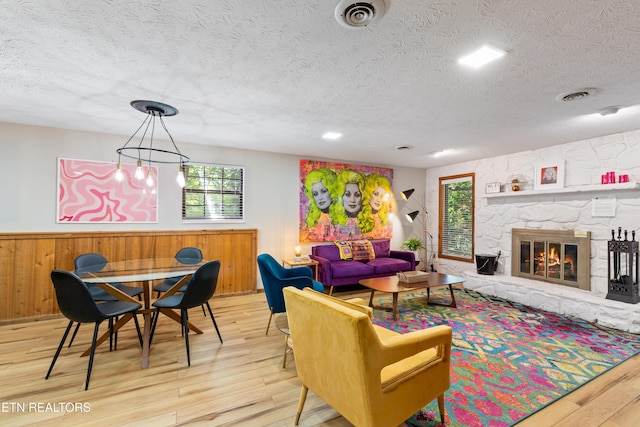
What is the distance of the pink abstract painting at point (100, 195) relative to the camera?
150 inches

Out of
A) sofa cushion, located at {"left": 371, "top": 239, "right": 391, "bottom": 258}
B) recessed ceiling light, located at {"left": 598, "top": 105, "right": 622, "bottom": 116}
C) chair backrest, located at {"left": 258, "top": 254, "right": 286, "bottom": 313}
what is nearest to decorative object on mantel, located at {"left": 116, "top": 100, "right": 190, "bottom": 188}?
chair backrest, located at {"left": 258, "top": 254, "right": 286, "bottom": 313}

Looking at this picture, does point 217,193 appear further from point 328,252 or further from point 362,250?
point 362,250

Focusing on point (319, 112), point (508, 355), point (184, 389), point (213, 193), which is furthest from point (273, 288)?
point (213, 193)

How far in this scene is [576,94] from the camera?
2.60m

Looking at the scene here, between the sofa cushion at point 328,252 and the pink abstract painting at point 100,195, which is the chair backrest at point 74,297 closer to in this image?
the pink abstract painting at point 100,195

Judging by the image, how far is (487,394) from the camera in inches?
83.7

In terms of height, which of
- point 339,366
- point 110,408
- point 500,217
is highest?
point 500,217

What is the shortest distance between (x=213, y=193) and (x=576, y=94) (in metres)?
4.70

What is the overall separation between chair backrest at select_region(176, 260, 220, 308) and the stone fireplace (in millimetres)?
4901

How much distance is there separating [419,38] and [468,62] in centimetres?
54

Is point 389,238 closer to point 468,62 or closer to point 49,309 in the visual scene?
point 468,62

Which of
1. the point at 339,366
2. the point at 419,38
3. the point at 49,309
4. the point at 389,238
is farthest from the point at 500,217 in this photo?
the point at 49,309

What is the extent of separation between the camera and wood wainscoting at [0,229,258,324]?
351cm

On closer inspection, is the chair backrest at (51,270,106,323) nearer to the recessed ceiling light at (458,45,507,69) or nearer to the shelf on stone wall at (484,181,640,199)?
the recessed ceiling light at (458,45,507,69)
